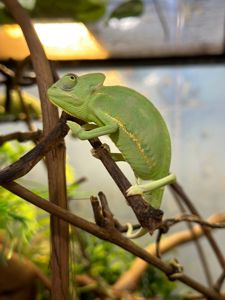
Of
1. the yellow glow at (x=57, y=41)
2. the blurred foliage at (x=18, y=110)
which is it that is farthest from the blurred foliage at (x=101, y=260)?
the yellow glow at (x=57, y=41)

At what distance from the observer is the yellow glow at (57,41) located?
3.61 feet

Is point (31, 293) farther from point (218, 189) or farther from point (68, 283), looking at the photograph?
point (218, 189)

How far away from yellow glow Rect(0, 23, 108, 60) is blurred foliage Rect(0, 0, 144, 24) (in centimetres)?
2

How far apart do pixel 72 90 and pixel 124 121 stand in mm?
70

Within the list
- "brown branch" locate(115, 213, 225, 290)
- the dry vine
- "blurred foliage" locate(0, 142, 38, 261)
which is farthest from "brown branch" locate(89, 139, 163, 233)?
"brown branch" locate(115, 213, 225, 290)

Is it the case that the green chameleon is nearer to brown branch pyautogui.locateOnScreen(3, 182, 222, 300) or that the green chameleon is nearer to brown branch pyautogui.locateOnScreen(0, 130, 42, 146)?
brown branch pyautogui.locateOnScreen(3, 182, 222, 300)

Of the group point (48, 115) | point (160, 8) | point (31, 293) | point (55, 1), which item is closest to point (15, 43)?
point (55, 1)

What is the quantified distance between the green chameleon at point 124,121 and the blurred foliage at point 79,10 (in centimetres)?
58

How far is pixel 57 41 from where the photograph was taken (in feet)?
3.82

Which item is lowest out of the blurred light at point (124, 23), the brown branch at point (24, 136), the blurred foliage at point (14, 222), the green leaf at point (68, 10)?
the blurred foliage at point (14, 222)

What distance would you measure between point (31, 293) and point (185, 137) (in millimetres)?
724

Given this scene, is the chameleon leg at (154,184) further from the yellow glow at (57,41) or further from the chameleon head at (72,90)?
the yellow glow at (57,41)

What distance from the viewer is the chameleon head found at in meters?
0.50

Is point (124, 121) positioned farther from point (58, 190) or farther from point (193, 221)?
point (193, 221)
